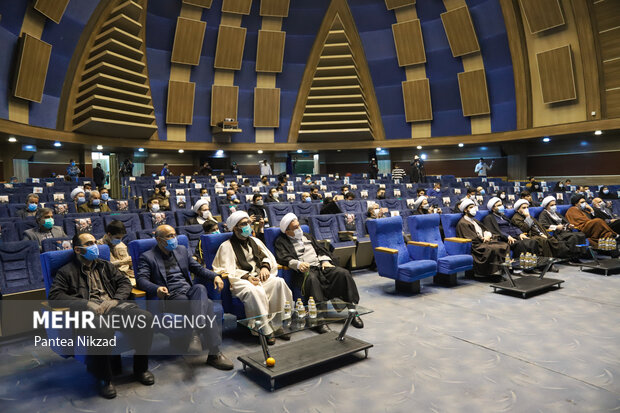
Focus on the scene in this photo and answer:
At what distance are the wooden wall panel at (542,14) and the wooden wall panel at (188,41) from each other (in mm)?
11256

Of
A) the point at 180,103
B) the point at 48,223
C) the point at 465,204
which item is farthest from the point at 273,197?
the point at 180,103

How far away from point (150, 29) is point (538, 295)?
1508 cm

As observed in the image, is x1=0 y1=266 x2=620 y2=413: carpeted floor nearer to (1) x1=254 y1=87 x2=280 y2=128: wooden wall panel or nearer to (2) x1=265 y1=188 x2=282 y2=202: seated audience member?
(2) x1=265 y1=188 x2=282 y2=202: seated audience member

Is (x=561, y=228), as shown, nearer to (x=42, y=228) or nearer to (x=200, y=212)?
(x=200, y=212)

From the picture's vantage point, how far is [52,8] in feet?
34.5

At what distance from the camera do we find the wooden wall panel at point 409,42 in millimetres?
15328

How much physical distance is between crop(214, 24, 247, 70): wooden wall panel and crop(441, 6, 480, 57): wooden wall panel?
7.80 m

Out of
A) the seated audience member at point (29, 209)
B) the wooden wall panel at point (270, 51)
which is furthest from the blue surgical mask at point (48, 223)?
the wooden wall panel at point (270, 51)

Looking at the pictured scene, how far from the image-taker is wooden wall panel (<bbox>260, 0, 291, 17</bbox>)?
15.4 m

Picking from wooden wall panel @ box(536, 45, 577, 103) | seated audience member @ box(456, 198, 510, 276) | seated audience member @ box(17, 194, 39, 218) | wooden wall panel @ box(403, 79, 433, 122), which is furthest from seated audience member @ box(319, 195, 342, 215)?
wooden wall panel @ box(403, 79, 433, 122)

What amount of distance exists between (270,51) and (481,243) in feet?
44.0

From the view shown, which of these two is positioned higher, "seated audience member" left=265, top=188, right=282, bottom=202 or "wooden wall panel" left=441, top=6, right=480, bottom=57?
"wooden wall panel" left=441, top=6, right=480, bottom=57

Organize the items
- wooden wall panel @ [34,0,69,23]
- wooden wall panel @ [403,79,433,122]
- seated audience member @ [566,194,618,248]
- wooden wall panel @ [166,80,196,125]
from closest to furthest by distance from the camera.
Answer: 1. seated audience member @ [566,194,618,248]
2. wooden wall panel @ [34,0,69,23]
3. wooden wall panel @ [166,80,196,125]
4. wooden wall panel @ [403,79,433,122]

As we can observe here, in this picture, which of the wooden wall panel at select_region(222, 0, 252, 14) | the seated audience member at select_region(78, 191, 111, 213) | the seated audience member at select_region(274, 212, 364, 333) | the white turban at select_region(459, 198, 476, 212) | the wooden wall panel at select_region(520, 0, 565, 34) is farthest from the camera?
the wooden wall panel at select_region(222, 0, 252, 14)
